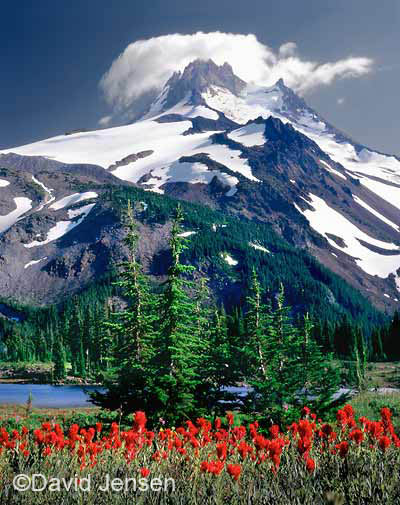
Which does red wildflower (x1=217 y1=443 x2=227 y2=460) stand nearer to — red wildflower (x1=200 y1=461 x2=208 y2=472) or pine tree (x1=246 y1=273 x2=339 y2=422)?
red wildflower (x1=200 y1=461 x2=208 y2=472)

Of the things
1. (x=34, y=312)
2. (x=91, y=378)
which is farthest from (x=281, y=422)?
(x=34, y=312)

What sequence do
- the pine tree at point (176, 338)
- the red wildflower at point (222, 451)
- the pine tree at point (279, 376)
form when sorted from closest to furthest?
the red wildflower at point (222, 451)
the pine tree at point (279, 376)
the pine tree at point (176, 338)

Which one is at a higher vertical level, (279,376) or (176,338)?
(176,338)

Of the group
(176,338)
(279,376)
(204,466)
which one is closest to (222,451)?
(204,466)

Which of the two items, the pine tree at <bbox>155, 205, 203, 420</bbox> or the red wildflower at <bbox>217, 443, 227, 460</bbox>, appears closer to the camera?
the red wildflower at <bbox>217, 443, 227, 460</bbox>

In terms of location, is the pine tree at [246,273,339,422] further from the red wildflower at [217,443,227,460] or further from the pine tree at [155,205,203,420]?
the red wildflower at [217,443,227,460]

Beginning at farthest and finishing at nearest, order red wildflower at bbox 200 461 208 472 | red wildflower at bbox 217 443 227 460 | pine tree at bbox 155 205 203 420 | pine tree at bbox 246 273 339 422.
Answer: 1. pine tree at bbox 155 205 203 420
2. pine tree at bbox 246 273 339 422
3. red wildflower at bbox 217 443 227 460
4. red wildflower at bbox 200 461 208 472

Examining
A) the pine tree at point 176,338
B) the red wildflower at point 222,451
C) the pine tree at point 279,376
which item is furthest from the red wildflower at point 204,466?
the pine tree at point 176,338

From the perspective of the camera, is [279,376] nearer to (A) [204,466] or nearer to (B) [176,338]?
(B) [176,338]

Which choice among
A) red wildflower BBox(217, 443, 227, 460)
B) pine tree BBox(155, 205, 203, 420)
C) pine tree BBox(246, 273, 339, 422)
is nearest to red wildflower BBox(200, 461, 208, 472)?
red wildflower BBox(217, 443, 227, 460)

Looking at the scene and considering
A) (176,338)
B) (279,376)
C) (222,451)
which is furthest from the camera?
(176,338)

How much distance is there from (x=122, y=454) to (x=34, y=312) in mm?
186294

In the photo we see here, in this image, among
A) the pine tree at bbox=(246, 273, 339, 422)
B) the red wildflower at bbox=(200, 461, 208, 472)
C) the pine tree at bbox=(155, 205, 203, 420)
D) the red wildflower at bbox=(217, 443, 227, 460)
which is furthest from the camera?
the pine tree at bbox=(155, 205, 203, 420)

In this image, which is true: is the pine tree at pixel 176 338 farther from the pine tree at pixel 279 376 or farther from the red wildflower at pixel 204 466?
the red wildflower at pixel 204 466
